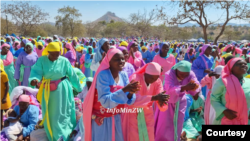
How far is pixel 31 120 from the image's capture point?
4203 millimetres

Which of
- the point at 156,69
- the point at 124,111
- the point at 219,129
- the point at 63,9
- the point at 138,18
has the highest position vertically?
Answer: the point at 63,9

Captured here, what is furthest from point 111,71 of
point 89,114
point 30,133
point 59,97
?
point 30,133

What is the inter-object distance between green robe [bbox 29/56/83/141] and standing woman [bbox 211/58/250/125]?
253cm

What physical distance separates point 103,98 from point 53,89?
5.70 ft

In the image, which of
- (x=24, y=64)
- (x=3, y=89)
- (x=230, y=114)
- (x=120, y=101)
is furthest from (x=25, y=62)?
(x=230, y=114)

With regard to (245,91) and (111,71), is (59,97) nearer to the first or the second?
(111,71)

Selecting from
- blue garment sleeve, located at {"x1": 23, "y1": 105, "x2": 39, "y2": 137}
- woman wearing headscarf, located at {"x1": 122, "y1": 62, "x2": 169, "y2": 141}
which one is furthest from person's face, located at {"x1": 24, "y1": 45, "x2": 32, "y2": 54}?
woman wearing headscarf, located at {"x1": 122, "y1": 62, "x2": 169, "y2": 141}

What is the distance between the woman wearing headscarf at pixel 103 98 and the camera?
240 cm

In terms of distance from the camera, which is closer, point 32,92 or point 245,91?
point 245,91

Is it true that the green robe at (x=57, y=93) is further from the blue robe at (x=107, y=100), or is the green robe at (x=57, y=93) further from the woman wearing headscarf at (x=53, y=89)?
the blue robe at (x=107, y=100)

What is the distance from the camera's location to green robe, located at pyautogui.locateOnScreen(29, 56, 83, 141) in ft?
11.9

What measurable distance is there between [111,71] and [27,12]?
32.5 m

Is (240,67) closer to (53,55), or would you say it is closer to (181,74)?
(181,74)

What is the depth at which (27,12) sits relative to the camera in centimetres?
3036
